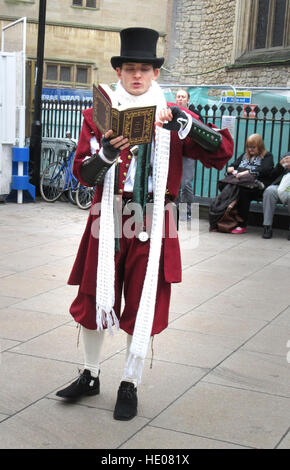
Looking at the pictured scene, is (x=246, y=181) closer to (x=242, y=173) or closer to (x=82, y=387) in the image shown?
(x=242, y=173)

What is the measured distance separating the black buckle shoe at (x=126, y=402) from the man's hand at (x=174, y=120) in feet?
4.55

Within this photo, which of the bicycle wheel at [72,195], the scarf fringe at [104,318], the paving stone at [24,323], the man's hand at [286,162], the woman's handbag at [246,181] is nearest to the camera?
the scarf fringe at [104,318]

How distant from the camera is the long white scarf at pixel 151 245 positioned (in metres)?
3.69

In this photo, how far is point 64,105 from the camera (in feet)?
42.8

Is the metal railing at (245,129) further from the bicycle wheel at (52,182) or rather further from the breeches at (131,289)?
the breeches at (131,289)

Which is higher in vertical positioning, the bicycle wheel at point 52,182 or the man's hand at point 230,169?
the man's hand at point 230,169

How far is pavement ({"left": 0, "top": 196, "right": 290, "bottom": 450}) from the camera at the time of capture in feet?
11.6

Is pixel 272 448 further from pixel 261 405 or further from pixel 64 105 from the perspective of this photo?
pixel 64 105

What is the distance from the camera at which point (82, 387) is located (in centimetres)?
395

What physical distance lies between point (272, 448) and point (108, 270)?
1.20 metres

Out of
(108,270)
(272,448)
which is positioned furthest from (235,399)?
(108,270)

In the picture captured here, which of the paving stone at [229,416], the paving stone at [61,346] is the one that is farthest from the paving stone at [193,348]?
the paving stone at [229,416]

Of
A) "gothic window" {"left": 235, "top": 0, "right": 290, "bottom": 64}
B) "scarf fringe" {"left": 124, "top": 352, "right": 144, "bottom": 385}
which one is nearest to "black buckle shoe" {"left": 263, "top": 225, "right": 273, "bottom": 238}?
"scarf fringe" {"left": 124, "top": 352, "right": 144, "bottom": 385}

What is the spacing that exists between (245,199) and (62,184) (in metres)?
3.70
